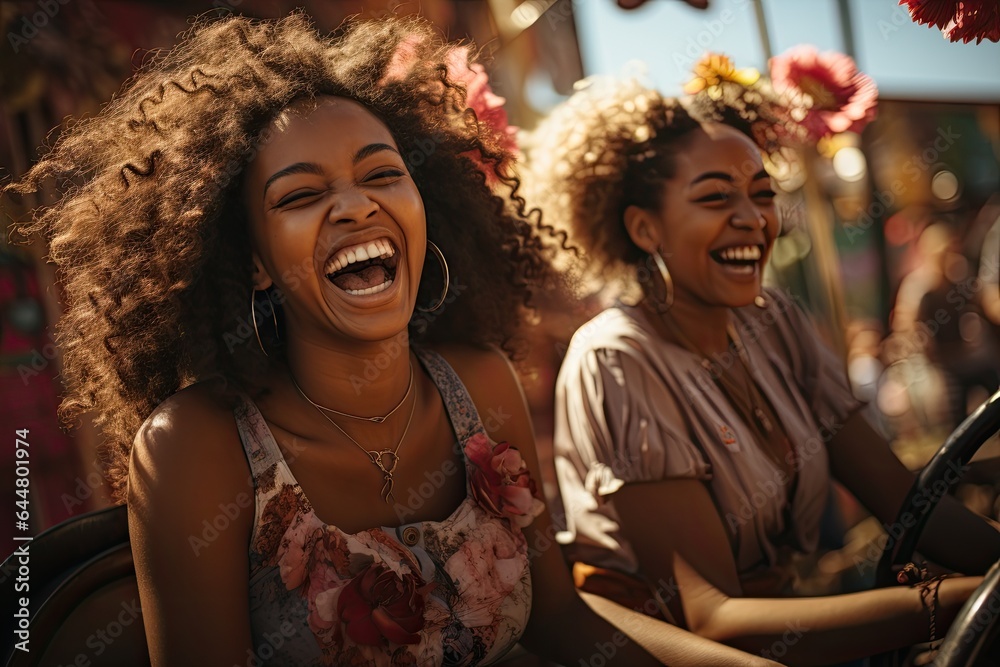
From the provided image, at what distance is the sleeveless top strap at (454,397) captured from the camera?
186cm

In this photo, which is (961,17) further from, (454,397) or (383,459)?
(383,459)

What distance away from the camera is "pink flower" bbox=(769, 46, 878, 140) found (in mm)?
2436

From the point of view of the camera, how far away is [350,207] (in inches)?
62.0

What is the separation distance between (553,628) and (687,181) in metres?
1.22

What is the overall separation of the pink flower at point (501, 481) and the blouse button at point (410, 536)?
0.58ft

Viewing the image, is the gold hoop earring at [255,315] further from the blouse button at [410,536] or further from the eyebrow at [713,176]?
the eyebrow at [713,176]

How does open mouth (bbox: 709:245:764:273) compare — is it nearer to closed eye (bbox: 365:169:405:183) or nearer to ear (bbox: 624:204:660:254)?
ear (bbox: 624:204:660:254)

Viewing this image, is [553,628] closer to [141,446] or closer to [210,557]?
[210,557]

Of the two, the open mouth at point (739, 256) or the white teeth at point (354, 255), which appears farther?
the open mouth at point (739, 256)

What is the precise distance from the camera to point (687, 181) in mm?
2268

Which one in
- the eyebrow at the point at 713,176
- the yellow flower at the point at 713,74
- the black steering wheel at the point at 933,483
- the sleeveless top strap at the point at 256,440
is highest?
the yellow flower at the point at 713,74

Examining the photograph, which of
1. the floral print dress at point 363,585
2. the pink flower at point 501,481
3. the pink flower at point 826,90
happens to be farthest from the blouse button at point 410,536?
the pink flower at point 826,90

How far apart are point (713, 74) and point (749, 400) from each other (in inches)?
37.6

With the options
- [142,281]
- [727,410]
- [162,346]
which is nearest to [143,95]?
[142,281]
